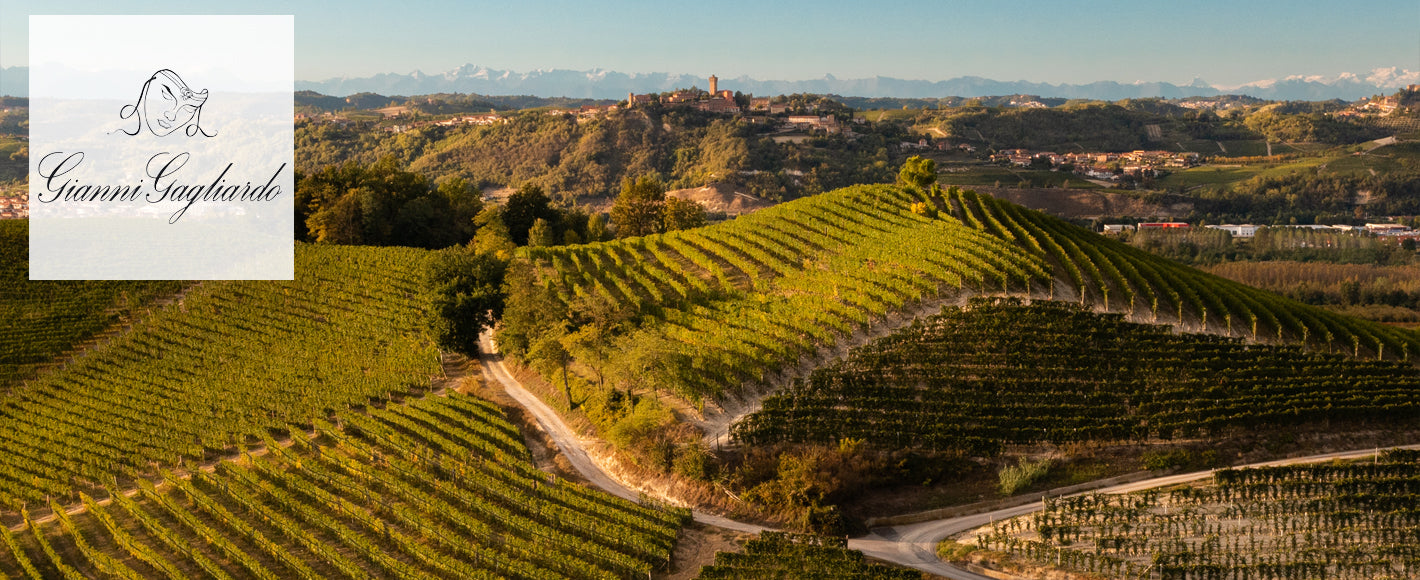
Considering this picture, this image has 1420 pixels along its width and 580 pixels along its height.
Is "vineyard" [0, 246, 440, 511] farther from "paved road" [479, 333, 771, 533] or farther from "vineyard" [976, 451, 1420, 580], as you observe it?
"vineyard" [976, 451, 1420, 580]

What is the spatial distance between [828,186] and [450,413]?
104547mm

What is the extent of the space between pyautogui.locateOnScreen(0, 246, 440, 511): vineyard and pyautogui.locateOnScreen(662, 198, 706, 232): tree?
1937 cm

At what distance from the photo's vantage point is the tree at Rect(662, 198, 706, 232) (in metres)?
66.3

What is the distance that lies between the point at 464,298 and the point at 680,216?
88.8 feet

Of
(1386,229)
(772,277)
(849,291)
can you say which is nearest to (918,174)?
(772,277)

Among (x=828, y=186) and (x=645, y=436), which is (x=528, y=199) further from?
(x=828, y=186)

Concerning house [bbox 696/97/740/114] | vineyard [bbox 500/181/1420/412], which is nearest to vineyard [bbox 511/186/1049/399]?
vineyard [bbox 500/181/1420/412]

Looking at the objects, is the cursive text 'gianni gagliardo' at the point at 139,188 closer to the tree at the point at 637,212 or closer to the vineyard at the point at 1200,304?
the tree at the point at 637,212

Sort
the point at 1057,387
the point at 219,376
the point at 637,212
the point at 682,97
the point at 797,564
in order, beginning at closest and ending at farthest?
the point at 797,564
the point at 1057,387
the point at 219,376
the point at 637,212
the point at 682,97

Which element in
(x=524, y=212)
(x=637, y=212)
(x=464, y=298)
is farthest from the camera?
(x=637, y=212)

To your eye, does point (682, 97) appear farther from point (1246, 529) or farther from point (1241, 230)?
point (1246, 529)

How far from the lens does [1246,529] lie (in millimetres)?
25453

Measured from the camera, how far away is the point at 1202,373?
3328 centimetres

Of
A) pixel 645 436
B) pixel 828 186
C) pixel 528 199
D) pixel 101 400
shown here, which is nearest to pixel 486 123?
pixel 828 186
